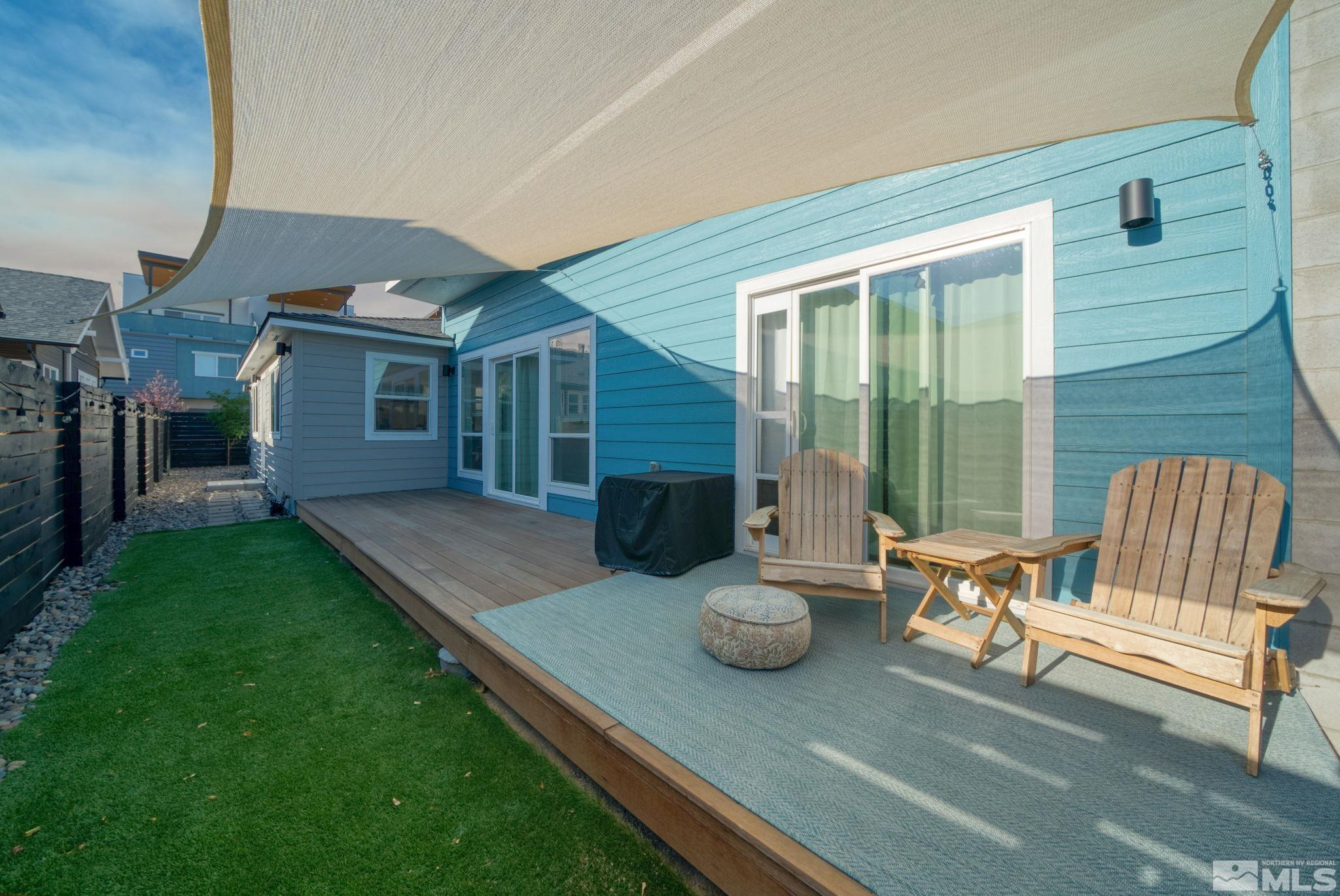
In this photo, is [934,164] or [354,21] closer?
[354,21]

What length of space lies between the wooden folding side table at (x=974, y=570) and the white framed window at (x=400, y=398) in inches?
287

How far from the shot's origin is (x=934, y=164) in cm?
207

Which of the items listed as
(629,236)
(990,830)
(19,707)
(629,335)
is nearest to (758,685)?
(990,830)

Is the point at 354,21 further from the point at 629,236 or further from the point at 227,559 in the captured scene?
the point at 227,559

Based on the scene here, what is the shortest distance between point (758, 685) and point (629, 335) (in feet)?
11.8

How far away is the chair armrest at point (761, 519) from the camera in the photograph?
2.70 m

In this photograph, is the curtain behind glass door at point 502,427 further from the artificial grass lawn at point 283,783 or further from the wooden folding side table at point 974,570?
the wooden folding side table at point 974,570

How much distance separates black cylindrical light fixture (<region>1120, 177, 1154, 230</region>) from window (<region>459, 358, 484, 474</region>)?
268 inches

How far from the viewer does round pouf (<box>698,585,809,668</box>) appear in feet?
6.93

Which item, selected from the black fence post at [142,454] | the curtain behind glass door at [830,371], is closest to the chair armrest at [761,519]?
the curtain behind glass door at [830,371]

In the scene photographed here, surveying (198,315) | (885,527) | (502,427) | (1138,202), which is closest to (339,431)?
(502,427)

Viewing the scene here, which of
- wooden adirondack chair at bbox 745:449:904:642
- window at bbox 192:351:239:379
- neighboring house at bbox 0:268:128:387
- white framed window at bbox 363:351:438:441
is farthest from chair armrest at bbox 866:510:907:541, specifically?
window at bbox 192:351:239:379

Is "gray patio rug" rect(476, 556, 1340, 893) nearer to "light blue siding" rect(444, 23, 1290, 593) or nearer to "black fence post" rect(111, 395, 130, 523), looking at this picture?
"light blue siding" rect(444, 23, 1290, 593)

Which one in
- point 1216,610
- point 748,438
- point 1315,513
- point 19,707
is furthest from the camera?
point 748,438
